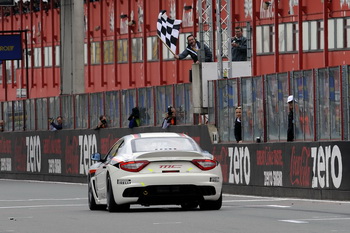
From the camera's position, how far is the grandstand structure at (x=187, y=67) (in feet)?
85.9

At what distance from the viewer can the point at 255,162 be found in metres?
27.4

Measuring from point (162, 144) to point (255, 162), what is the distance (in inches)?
305

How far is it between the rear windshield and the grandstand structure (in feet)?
14.7

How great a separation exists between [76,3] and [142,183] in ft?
90.9

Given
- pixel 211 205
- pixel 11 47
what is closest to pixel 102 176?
pixel 211 205

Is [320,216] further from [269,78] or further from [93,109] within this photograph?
[93,109]

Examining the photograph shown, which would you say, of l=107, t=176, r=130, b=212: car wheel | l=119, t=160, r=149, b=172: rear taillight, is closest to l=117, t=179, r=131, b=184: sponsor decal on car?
l=119, t=160, r=149, b=172: rear taillight

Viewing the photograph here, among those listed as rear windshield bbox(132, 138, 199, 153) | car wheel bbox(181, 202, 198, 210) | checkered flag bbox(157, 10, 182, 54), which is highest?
checkered flag bbox(157, 10, 182, 54)

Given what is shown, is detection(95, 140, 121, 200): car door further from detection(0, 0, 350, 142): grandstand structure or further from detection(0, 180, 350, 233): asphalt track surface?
detection(0, 0, 350, 142): grandstand structure

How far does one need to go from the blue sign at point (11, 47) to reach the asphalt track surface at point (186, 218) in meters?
28.4

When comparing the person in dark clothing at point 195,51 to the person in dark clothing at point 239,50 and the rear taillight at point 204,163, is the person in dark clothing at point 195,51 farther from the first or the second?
the rear taillight at point 204,163

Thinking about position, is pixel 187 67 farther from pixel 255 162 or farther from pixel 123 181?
pixel 123 181

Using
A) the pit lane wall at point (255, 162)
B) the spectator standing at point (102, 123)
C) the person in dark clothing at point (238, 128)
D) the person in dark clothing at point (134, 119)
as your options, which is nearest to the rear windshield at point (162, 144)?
the pit lane wall at point (255, 162)

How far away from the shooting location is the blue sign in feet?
173
